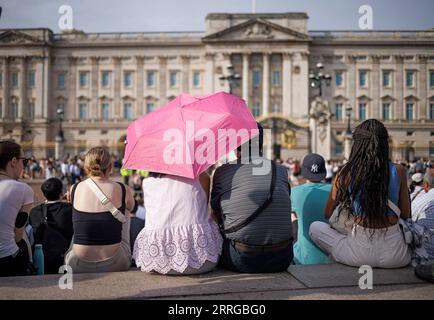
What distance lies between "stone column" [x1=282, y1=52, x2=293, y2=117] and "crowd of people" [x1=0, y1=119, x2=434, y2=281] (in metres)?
46.3

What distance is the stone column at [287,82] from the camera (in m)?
49.2

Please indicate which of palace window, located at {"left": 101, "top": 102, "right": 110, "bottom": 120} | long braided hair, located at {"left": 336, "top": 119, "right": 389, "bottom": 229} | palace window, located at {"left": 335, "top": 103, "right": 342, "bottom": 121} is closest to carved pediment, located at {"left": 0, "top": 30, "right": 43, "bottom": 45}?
palace window, located at {"left": 101, "top": 102, "right": 110, "bottom": 120}

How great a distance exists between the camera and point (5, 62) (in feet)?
171

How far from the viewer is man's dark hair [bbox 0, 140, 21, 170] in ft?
12.7

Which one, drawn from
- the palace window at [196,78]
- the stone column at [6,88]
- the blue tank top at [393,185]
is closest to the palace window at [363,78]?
the palace window at [196,78]

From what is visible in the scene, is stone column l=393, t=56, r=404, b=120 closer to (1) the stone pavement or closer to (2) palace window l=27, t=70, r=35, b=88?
(2) palace window l=27, t=70, r=35, b=88

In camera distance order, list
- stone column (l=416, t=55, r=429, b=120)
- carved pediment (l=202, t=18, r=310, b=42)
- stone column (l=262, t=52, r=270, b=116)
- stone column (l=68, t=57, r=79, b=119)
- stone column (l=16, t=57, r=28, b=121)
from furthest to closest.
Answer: stone column (l=68, t=57, r=79, b=119), stone column (l=16, t=57, r=28, b=121), stone column (l=262, t=52, r=270, b=116), carved pediment (l=202, t=18, r=310, b=42), stone column (l=416, t=55, r=429, b=120)

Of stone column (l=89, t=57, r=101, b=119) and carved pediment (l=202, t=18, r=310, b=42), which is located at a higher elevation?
carved pediment (l=202, t=18, r=310, b=42)

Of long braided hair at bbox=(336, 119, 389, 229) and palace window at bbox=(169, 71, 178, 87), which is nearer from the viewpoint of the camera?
long braided hair at bbox=(336, 119, 389, 229)

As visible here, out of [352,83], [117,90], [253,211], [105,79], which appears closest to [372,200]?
[253,211]

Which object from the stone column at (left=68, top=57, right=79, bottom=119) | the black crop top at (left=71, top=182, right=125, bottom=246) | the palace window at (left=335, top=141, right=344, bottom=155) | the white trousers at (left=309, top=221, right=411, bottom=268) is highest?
the stone column at (left=68, top=57, right=79, bottom=119)

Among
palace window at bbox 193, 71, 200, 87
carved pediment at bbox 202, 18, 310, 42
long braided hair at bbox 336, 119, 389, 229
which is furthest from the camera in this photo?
palace window at bbox 193, 71, 200, 87

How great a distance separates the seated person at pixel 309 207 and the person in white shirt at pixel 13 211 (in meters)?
3.06

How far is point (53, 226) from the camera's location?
4.87 metres
